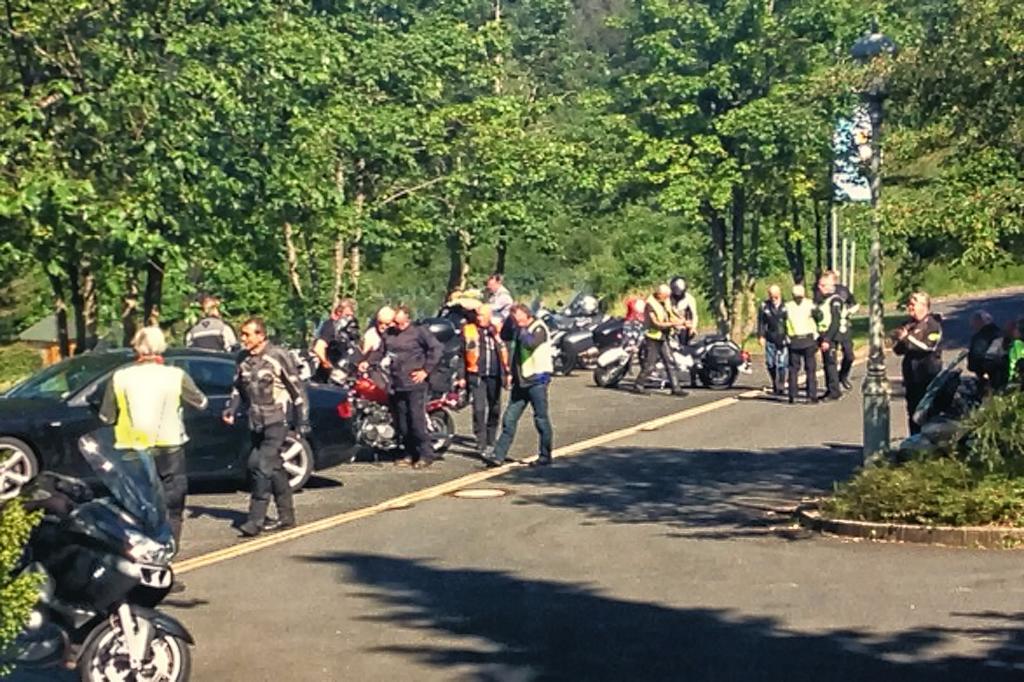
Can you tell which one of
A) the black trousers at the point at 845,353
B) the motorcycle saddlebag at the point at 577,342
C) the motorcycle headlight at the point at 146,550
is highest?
the motorcycle saddlebag at the point at 577,342

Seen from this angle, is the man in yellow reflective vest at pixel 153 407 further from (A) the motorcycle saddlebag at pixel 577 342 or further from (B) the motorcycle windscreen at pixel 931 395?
(A) the motorcycle saddlebag at pixel 577 342

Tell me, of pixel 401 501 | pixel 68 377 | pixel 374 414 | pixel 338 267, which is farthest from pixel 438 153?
pixel 401 501

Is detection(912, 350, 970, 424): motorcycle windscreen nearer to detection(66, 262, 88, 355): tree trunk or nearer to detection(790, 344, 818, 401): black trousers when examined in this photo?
detection(790, 344, 818, 401): black trousers

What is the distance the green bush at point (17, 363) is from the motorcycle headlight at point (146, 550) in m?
28.9

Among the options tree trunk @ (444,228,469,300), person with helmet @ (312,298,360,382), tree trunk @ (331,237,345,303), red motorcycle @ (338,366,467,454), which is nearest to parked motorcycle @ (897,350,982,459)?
red motorcycle @ (338,366,467,454)

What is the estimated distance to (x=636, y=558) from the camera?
549 inches

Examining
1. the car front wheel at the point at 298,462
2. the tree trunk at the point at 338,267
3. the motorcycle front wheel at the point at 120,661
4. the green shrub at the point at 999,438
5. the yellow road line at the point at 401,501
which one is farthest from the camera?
the tree trunk at the point at 338,267

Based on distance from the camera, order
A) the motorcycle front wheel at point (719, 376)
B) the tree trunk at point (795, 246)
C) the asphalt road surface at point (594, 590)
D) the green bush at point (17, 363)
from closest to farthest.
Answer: the asphalt road surface at point (594, 590) → the motorcycle front wheel at point (719, 376) → the green bush at point (17, 363) → the tree trunk at point (795, 246)

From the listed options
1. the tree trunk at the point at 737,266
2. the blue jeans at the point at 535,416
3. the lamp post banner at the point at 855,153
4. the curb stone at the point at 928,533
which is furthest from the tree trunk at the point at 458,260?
the curb stone at the point at 928,533

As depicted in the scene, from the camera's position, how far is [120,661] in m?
9.15

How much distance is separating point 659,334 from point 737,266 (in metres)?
16.0

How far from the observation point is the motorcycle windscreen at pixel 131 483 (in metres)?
9.73

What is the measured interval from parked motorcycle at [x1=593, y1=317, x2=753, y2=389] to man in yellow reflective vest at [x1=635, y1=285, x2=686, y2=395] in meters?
0.59

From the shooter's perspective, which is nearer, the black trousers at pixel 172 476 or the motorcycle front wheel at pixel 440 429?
the black trousers at pixel 172 476
